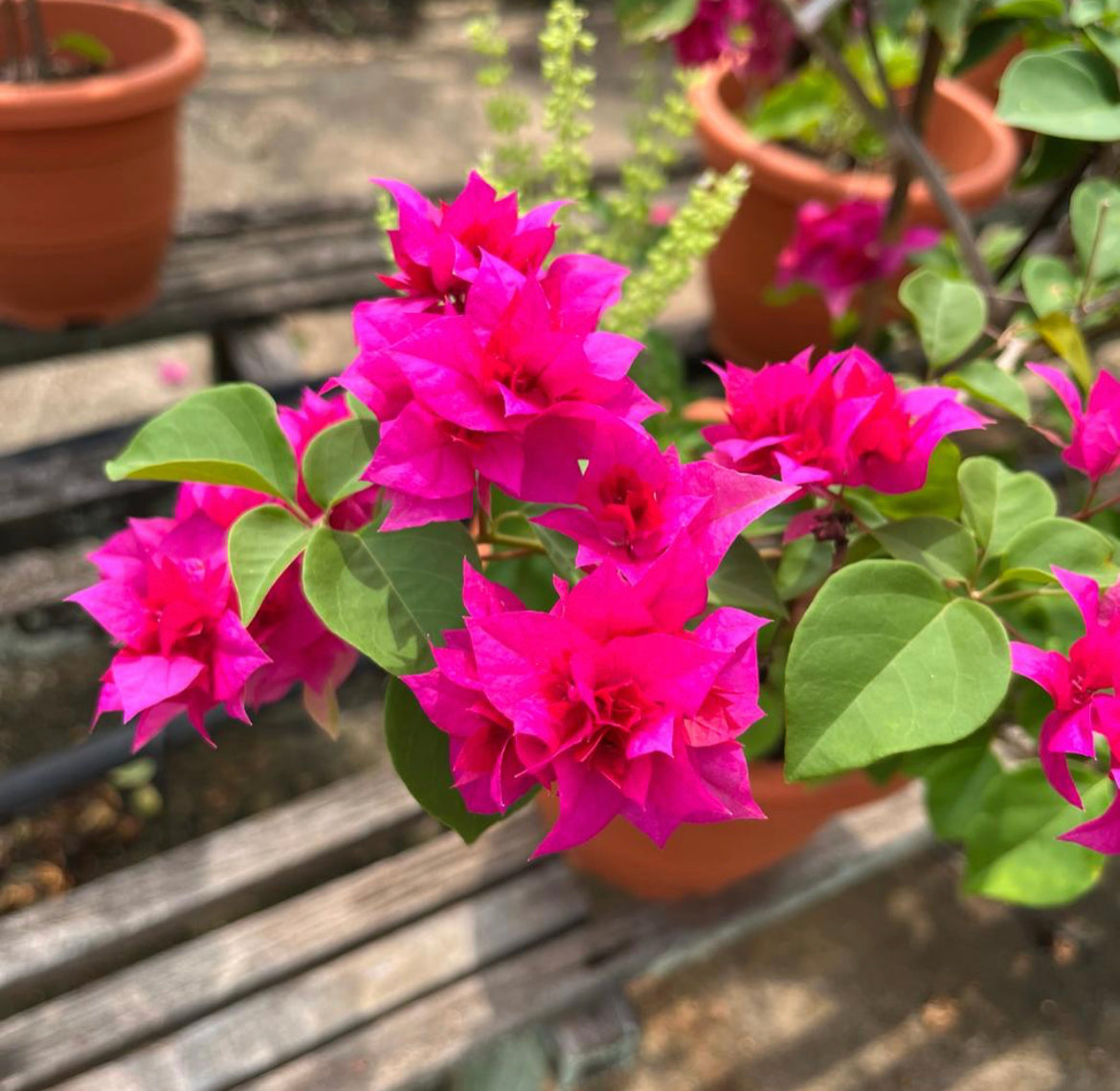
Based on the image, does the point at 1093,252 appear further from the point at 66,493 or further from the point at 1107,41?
the point at 66,493

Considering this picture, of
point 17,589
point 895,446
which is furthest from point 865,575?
point 17,589

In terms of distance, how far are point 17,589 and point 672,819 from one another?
0.80 m

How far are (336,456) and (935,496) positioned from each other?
27 centimetres

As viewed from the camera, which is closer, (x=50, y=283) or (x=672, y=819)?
(x=672, y=819)

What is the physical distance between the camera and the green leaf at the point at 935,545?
447 millimetres

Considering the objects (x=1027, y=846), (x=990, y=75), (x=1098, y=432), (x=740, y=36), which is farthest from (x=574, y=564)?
(x=990, y=75)

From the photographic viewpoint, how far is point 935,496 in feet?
1.59

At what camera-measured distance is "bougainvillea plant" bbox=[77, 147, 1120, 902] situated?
344 mm

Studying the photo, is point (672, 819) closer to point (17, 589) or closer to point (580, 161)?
point (580, 161)

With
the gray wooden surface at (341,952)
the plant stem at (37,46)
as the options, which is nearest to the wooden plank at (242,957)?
the gray wooden surface at (341,952)

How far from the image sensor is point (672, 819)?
0.35m

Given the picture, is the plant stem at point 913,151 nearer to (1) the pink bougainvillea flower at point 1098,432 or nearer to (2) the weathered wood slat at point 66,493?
(1) the pink bougainvillea flower at point 1098,432

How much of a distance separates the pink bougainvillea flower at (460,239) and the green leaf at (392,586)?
9cm

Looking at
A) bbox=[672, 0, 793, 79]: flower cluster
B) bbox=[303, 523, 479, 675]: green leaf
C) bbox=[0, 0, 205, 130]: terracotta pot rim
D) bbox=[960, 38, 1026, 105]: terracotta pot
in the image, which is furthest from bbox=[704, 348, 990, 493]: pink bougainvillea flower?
bbox=[960, 38, 1026, 105]: terracotta pot
